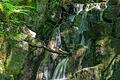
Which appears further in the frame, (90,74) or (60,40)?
(60,40)

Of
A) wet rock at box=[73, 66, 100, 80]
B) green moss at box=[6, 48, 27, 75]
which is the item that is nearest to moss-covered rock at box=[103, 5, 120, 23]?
wet rock at box=[73, 66, 100, 80]

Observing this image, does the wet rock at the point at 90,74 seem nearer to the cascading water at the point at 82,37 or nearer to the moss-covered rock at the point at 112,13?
the cascading water at the point at 82,37

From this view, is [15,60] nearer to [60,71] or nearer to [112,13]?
[60,71]

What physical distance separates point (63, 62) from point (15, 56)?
1.81 m

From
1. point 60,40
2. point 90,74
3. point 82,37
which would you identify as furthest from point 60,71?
point 90,74

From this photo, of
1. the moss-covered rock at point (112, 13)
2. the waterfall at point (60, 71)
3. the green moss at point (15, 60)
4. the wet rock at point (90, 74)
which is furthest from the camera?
the waterfall at point (60, 71)

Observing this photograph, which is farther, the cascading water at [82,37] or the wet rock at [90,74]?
the cascading water at [82,37]

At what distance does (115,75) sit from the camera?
364 inches

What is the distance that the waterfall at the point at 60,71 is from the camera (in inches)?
483

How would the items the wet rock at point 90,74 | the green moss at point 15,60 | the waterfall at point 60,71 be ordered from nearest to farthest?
the wet rock at point 90,74
the green moss at point 15,60
the waterfall at point 60,71

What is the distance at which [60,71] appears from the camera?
1258 centimetres

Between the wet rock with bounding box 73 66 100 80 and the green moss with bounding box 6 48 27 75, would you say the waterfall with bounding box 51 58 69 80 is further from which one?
the wet rock with bounding box 73 66 100 80

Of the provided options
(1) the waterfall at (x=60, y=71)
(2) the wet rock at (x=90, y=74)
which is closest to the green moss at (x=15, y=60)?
(1) the waterfall at (x=60, y=71)

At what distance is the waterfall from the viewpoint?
12273 millimetres
